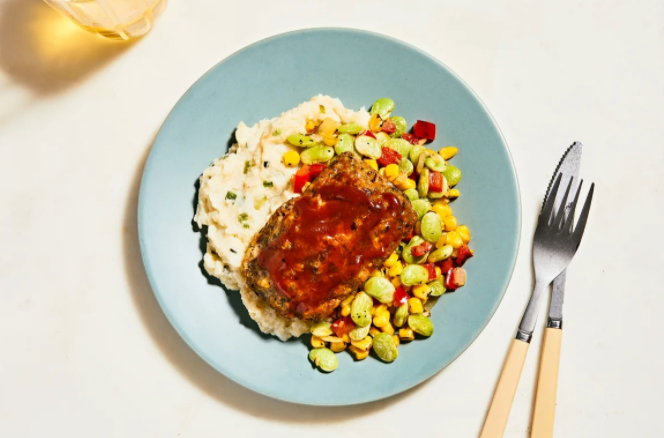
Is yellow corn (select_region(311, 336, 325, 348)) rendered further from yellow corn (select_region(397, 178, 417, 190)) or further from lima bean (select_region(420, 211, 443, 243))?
yellow corn (select_region(397, 178, 417, 190))

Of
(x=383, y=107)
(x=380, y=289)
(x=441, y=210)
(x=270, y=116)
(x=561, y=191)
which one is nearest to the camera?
(x=380, y=289)

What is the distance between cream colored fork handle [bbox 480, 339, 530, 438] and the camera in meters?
4.61

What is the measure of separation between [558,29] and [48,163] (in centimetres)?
493

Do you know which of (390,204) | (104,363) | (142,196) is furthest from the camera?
(104,363)

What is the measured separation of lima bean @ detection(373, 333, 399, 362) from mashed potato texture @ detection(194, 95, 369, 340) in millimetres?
576

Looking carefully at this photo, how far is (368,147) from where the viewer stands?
4.40 meters

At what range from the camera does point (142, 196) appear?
14.2 feet

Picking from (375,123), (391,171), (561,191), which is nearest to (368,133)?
(375,123)

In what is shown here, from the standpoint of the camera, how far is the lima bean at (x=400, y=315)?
436 centimetres

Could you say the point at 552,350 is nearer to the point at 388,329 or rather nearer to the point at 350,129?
the point at 388,329

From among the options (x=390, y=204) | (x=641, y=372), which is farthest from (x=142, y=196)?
(x=641, y=372)

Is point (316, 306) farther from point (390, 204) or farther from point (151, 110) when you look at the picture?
point (151, 110)

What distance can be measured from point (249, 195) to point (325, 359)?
1450 mm

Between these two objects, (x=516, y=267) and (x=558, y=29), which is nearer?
(x=516, y=267)
